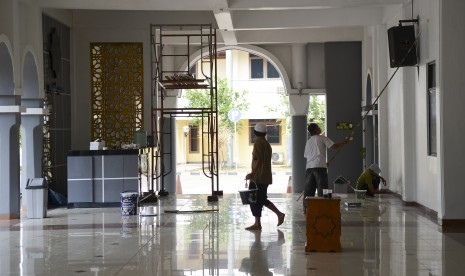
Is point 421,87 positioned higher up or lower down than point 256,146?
higher up

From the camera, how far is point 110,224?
12.2 meters

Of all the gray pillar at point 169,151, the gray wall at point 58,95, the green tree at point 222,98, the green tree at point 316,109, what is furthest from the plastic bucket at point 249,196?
the green tree at point 316,109

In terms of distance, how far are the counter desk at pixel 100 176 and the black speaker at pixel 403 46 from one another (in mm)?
5102

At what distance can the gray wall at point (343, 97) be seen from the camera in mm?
21953

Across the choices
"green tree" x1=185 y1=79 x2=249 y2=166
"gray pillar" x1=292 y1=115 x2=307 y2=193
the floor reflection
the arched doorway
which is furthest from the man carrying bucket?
"green tree" x1=185 y1=79 x2=249 y2=166

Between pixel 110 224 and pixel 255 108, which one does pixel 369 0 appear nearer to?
pixel 110 224

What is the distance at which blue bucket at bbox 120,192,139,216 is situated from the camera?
43.8 feet

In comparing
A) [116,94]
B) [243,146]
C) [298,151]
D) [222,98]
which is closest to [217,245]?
[116,94]

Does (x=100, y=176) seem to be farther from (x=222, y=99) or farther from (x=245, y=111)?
(x=245, y=111)

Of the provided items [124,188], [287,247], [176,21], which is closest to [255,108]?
[176,21]

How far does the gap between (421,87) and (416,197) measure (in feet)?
6.60

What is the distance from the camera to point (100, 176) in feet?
49.9

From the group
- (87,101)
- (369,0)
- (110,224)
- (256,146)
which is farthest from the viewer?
(87,101)

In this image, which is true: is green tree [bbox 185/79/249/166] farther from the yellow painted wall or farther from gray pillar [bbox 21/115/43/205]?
gray pillar [bbox 21/115/43/205]
